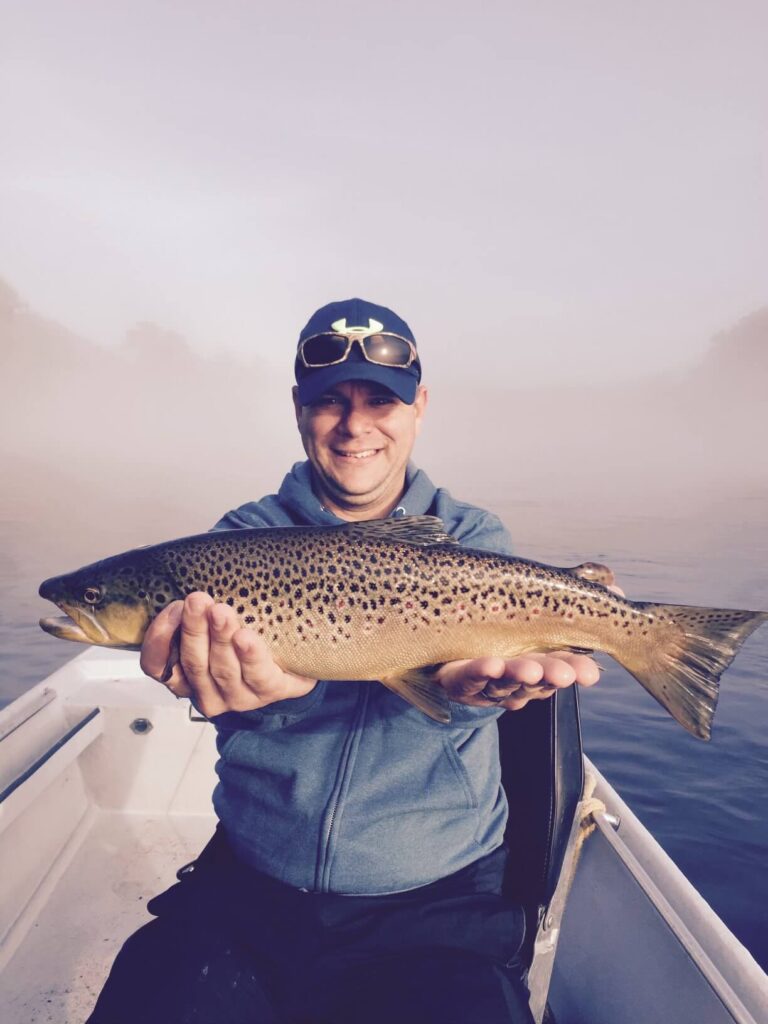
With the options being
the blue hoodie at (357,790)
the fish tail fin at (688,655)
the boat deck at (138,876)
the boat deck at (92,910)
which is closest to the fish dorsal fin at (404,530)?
the blue hoodie at (357,790)

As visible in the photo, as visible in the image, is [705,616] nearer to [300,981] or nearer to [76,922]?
[300,981]

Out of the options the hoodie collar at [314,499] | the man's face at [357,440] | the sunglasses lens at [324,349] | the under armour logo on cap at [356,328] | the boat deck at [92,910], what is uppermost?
the under armour logo on cap at [356,328]

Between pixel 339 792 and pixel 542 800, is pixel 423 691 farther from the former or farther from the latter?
pixel 542 800

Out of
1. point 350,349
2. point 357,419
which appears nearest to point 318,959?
point 357,419

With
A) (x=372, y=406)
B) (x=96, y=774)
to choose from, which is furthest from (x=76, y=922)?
(x=372, y=406)

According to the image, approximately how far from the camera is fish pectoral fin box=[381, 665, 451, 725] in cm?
279

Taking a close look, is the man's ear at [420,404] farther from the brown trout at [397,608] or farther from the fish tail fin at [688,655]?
the fish tail fin at [688,655]

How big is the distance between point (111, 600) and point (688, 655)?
2.91 m

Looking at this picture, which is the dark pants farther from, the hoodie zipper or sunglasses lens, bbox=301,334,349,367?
sunglasses lens, bbox=301,334,349,367

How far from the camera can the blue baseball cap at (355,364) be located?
3.53 m

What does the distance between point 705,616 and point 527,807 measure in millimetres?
1344

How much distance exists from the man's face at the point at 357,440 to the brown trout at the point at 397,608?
489 millimetres

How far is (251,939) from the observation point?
267 cm

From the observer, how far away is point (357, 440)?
3584mm
